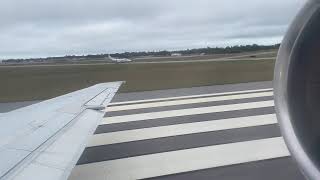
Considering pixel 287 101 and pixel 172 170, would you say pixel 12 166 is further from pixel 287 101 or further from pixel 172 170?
pixel 172 170

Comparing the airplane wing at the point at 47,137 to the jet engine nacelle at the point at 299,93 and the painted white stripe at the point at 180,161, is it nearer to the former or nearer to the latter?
the painted white stripe at the point at 180,161

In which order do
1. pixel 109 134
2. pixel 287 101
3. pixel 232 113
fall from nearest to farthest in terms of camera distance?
pixel 287 101 < pixel 109 134 < pixel 232 113

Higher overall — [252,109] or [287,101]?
[287,101]

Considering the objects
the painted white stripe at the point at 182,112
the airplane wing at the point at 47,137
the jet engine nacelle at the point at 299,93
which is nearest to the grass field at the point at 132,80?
the painted white stripe at the point at 182,112

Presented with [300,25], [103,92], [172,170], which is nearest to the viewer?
[300,25]

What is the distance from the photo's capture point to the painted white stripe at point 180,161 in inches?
206

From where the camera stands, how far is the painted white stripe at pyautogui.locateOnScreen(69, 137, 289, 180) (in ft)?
17.2

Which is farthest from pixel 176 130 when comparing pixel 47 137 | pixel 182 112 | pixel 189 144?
pixel 47 137

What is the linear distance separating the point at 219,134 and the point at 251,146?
1.01 metres

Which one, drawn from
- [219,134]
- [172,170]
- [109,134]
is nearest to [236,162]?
[172,170]

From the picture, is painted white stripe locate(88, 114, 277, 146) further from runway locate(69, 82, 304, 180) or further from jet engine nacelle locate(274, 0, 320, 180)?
jet engine nacelle locate(274, 0, 320, 180)

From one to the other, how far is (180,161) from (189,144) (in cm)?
102

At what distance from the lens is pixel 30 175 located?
2717mm

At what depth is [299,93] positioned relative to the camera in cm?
235
